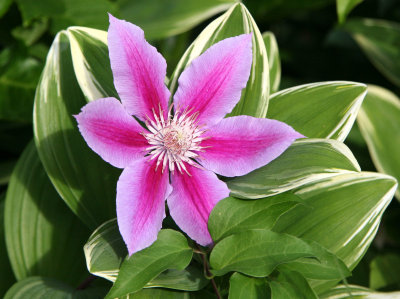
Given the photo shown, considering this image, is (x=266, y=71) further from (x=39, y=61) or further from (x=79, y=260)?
(x=39, y=61)

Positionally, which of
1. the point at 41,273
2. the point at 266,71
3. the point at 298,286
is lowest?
the point at 41,273

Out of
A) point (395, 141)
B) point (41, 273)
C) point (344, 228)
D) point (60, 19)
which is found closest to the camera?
point (344, 228)

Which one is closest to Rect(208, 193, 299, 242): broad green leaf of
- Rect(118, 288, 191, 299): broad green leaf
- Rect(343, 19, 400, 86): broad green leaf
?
Rect(118, 288, 191, 299): broad green leaf

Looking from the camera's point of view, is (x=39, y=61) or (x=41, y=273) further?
Result: (x=39, y=61)

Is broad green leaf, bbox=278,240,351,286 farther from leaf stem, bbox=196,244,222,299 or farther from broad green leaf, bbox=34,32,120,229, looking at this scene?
broad green leaf, bbox=34,32,120,229

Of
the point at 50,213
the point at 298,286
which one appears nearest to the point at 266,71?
the point at 298,286

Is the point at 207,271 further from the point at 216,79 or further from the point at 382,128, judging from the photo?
the point at 382,128
